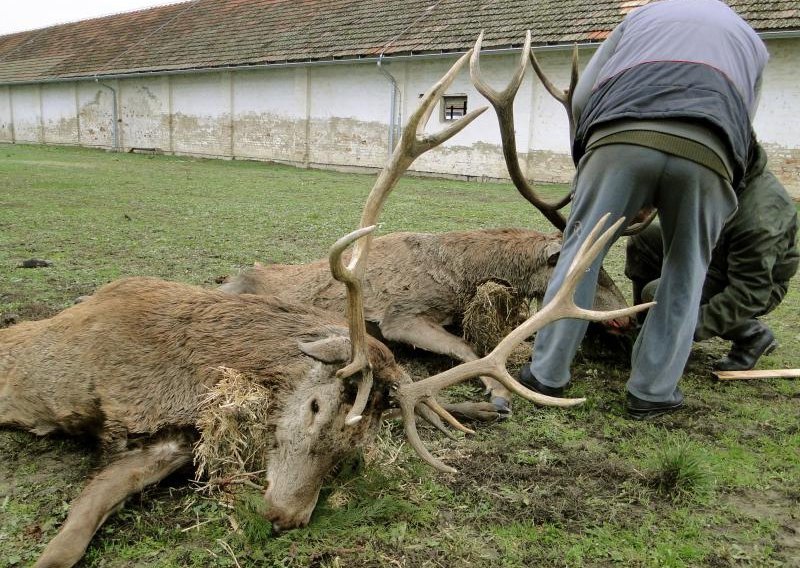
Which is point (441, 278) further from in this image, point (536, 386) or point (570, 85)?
point (570, 85)

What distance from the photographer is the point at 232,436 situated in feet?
10.0

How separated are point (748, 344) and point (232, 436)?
3749 mm

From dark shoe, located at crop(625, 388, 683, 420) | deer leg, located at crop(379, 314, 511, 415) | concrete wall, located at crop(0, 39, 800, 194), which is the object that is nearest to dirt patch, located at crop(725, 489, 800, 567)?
dark shoe, located at crop(625, 388, 683, 420)

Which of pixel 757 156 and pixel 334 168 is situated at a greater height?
pixel 757 156

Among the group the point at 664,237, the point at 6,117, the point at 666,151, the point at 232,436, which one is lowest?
the point at 6,117

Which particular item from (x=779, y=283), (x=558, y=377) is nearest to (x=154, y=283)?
(x=558, y=377)

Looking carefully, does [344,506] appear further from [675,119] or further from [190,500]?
[675,119]

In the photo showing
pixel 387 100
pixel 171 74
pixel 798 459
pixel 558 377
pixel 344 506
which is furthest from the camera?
pixel 171 74

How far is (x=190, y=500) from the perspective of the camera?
306cm

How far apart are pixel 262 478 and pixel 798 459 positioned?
2.76 metres

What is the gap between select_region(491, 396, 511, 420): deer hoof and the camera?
409cm

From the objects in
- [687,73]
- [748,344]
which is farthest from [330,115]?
[687,73]

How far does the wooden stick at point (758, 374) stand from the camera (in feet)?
15.6

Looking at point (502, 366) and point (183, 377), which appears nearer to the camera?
point (502, 366)
